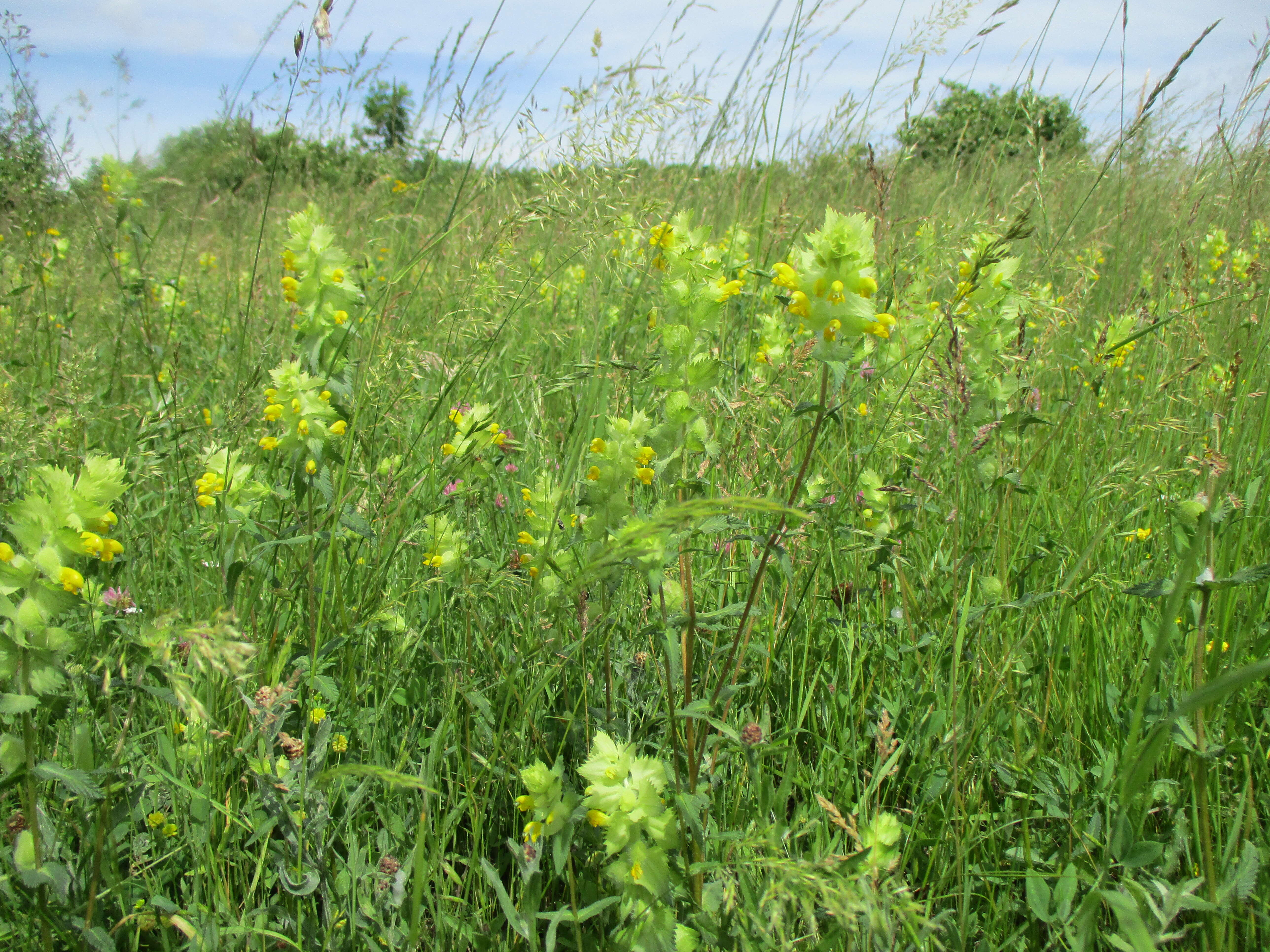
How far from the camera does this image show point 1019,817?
1.43 meters

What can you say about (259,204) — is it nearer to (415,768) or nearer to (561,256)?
(561,256)

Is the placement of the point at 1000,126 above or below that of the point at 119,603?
above

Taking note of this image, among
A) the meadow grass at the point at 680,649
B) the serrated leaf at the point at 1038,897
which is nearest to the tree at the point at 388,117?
the meadow grass at the point at 680,649

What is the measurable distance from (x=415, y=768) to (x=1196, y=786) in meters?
1.29

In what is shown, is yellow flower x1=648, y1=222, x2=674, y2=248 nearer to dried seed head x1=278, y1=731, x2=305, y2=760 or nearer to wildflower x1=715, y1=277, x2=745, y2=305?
wildflower x1=715, y1=277, x2=745, y2=305

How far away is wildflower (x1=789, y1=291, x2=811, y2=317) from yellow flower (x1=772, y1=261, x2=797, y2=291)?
17mm

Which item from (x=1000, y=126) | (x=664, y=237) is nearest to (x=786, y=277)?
(x=664, y=237)

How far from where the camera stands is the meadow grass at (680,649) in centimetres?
108

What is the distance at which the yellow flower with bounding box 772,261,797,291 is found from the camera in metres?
1.23

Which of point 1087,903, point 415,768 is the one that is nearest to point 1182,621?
point 1087,903

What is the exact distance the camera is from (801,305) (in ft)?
4.12

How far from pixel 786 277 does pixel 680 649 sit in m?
0.66

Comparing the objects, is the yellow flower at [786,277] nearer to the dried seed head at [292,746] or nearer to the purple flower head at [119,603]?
the dried seed head at [292,746]

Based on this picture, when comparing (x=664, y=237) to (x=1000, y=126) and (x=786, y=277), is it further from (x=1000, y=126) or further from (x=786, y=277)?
(x=1000, y=126)
